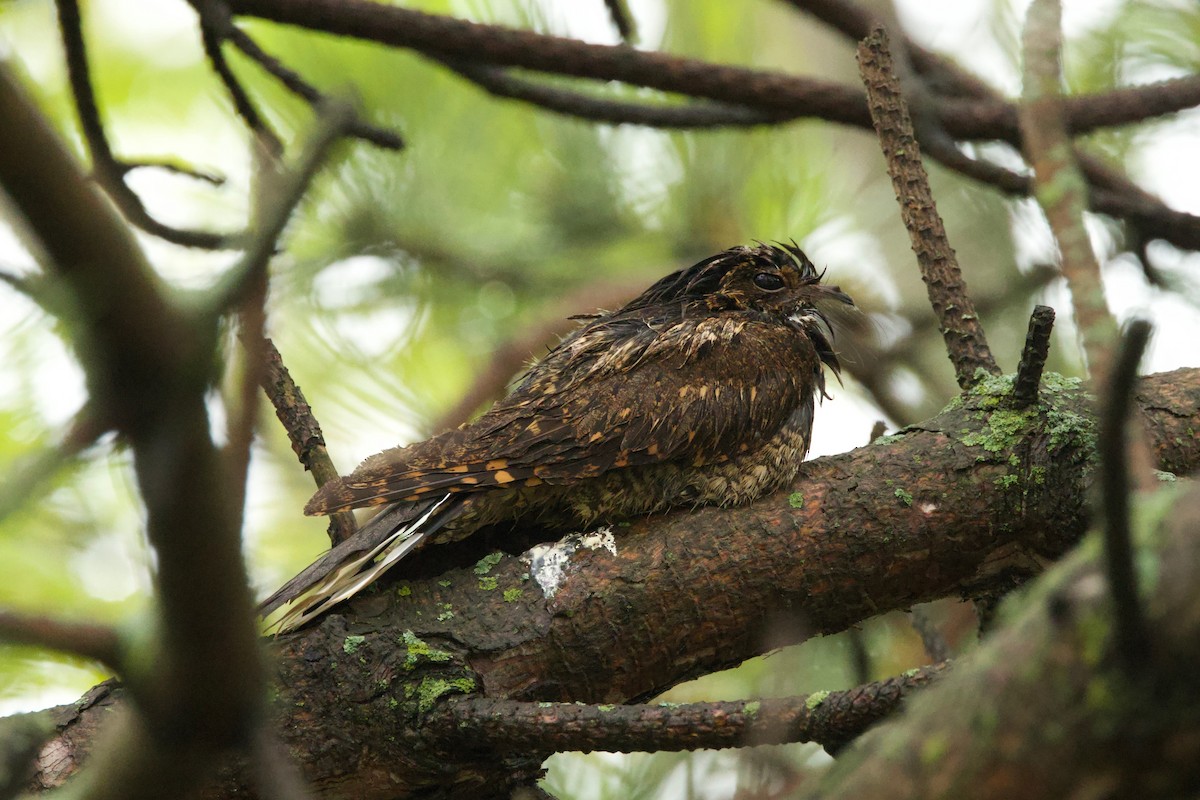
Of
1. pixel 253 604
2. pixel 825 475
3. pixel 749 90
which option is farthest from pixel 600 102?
pixel 253 604

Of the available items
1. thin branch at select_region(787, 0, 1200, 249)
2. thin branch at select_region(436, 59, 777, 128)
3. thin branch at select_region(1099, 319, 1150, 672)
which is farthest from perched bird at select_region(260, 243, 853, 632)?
thin branch at select_region(1099, 319, 1150, 672)

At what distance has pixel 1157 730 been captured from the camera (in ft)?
3.27

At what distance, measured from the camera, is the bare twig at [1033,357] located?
243 centimetres

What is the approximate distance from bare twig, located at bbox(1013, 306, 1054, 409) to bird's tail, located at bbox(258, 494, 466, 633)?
1.52 meters

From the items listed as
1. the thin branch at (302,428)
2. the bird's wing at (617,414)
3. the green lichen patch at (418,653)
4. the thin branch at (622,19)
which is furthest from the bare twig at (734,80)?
the green lichen patch at (418,653)

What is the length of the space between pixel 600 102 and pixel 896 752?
3503mm

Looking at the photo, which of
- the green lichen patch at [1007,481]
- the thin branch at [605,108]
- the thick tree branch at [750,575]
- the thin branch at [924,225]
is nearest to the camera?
the thick tree branch at [750,575]

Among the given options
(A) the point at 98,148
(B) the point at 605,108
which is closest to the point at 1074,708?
(A) the point at 98,148

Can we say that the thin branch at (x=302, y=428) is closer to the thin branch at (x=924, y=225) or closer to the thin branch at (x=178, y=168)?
the thin branch at (x=178, y=168)

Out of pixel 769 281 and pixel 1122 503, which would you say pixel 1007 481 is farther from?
pixel 1122 503

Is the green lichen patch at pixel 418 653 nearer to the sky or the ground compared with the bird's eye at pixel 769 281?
nearer to the ground

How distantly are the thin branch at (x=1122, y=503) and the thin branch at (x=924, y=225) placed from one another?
213 cm

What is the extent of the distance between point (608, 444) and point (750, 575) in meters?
0.64

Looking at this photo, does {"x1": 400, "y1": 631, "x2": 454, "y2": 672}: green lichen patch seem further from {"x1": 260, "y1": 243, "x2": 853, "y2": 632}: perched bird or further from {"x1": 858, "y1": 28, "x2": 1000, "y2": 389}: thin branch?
{"x1": 858, "y1": 28, "x2": 1000, "y2": 389}: thin branch
